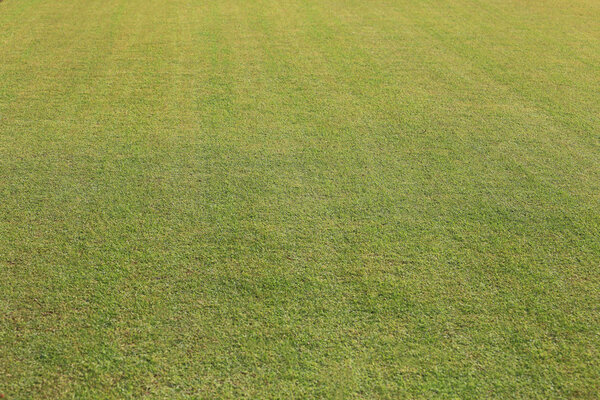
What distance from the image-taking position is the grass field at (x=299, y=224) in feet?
6.63

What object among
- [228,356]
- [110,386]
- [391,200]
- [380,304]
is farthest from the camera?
[391,200]

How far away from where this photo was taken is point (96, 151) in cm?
345

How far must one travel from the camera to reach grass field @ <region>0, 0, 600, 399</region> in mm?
2020

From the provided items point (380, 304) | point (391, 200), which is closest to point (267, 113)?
point (391, 200)

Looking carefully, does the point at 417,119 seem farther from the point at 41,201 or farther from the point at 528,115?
the point at 41,201

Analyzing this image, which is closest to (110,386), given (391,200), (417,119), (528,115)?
(391,200)

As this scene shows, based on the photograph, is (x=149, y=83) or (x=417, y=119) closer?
(x=417, y=119)

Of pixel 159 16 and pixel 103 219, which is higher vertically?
pixel 159 16

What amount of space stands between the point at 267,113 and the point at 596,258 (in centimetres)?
261

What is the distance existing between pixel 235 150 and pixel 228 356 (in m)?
1.80

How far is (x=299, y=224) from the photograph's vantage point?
9.19ft

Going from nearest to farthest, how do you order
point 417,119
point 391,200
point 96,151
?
point 391,200 → point 96,151 → point 417,119

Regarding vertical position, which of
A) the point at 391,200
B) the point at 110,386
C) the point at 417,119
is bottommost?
the point at 110,386

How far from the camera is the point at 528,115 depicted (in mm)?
4023
